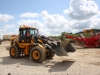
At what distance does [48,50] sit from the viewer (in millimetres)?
11211

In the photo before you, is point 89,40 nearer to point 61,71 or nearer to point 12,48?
point 12,48

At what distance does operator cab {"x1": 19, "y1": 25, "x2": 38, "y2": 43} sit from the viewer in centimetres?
1191

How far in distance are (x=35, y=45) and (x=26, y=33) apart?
117 centimetres

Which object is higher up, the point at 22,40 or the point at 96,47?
the point at 22,40

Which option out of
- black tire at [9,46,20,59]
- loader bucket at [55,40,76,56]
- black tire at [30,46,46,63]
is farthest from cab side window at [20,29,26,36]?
loader bucket at [55,40,76,56]

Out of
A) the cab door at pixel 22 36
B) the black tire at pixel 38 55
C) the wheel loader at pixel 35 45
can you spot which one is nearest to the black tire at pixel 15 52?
the wheel loader at pixel 35 45

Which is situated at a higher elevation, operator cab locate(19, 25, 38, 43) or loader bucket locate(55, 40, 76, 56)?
operator cab locate(19, 25, 38, 43)

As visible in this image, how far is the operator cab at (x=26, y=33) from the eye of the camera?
11906mm

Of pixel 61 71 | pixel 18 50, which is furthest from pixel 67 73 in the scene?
pixel 18 50

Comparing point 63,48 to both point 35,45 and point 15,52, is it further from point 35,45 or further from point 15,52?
point 15,52

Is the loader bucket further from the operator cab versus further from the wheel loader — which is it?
the operator cab

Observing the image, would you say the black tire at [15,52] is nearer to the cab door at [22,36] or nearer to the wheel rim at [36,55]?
the cab door at [22,36]

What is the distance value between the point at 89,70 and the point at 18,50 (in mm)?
6039

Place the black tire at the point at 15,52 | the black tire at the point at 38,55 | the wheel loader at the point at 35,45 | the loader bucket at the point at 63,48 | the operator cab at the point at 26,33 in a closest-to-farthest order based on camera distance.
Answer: the loader bucket at the point at 63,48
the black tire at the point at 38,55
the wheel loader at the point at 35,45
the operator cab at the point at 26,33
the black tire at the point at 15,52
